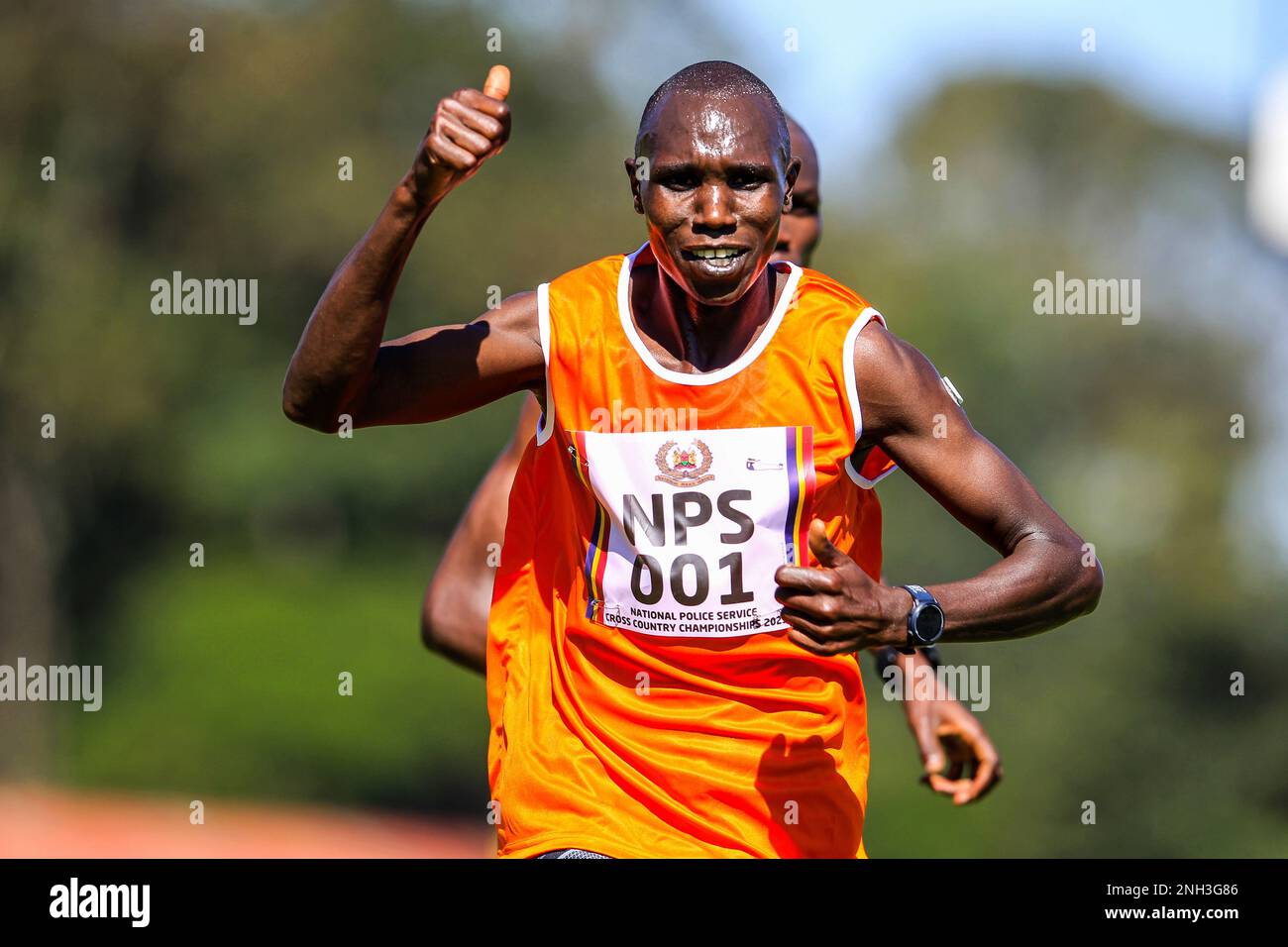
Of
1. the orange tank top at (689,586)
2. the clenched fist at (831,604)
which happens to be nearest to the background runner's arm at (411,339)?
the orange tank top at (689,586)

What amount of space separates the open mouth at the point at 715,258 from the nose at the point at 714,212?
0.05 m

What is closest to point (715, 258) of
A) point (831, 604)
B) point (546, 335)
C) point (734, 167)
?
point (734, 167)

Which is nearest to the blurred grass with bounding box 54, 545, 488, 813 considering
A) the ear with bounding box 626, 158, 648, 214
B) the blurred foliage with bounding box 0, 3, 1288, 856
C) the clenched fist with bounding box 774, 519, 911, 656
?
the blurred foliage with bounding box 0, 3, 1288, 856

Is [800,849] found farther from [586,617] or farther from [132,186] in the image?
[132,186]

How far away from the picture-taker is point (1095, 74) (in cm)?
4022

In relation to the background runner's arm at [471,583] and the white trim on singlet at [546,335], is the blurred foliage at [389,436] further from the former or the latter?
the white trim on singlet at [546,335]

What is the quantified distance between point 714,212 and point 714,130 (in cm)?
21

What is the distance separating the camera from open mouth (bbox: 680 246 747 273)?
14.1 feet

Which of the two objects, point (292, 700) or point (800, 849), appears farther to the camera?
point (292, 700)

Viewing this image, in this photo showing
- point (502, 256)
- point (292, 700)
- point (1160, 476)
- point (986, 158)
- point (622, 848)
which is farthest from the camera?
point (986, 158)

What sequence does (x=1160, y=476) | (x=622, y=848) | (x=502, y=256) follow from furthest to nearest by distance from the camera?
(x=502, y=256) < (x=1160, y=476) < (x=622, y=848)

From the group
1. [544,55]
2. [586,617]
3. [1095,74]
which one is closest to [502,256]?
[544,55]

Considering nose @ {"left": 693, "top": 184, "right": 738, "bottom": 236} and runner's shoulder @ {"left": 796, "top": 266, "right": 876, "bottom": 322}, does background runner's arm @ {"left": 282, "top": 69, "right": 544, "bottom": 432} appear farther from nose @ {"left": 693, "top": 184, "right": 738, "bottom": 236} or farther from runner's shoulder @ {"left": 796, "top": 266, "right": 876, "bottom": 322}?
runner's shoulder @ {"left": 796, "top": 266, "right": 876, "bottom": 322}

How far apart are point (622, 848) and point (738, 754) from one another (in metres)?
0.39
